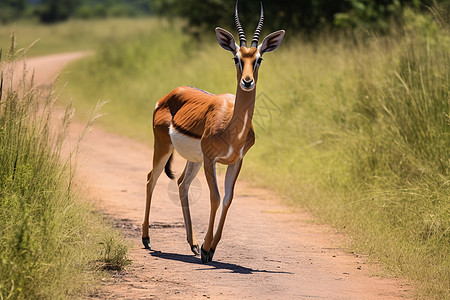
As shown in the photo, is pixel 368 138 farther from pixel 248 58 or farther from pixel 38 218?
pixel 38 218

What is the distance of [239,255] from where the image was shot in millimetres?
6742

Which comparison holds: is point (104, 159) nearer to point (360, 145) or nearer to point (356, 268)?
point (360, 145)

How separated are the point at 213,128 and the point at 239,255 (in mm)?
1256

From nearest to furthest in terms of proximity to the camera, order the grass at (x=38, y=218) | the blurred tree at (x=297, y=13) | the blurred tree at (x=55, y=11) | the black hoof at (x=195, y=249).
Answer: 1. the grass at (x=38, y=218)
2. the black hoof at (x=195, y=249)
3. the blurred tree at (x=297, y=13)
4. the blurred tree at (x=55, y=11)

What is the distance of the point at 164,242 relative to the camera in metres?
7.29

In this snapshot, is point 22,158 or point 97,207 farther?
point 97,207

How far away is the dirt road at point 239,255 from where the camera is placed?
551 cm

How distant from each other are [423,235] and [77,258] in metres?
3.44

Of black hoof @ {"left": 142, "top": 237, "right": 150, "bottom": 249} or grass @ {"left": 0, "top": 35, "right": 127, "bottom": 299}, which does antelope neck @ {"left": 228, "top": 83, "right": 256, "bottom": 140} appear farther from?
black hoof @ {"left": 142, "top": 237, "right": 150, "bottom": 249}

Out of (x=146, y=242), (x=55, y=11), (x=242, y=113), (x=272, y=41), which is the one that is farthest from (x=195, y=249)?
(x=55, y=11)

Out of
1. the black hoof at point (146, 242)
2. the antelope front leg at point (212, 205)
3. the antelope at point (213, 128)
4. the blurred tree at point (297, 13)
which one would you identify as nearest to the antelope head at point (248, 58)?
the antelope at point (213, 128)

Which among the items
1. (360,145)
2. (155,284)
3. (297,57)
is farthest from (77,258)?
(297,57)

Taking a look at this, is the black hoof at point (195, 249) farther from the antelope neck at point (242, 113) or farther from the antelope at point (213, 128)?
the antelope neck at point (242, 113)

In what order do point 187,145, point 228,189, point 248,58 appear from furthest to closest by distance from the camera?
point 187,145, point 228,189, point 248,58
